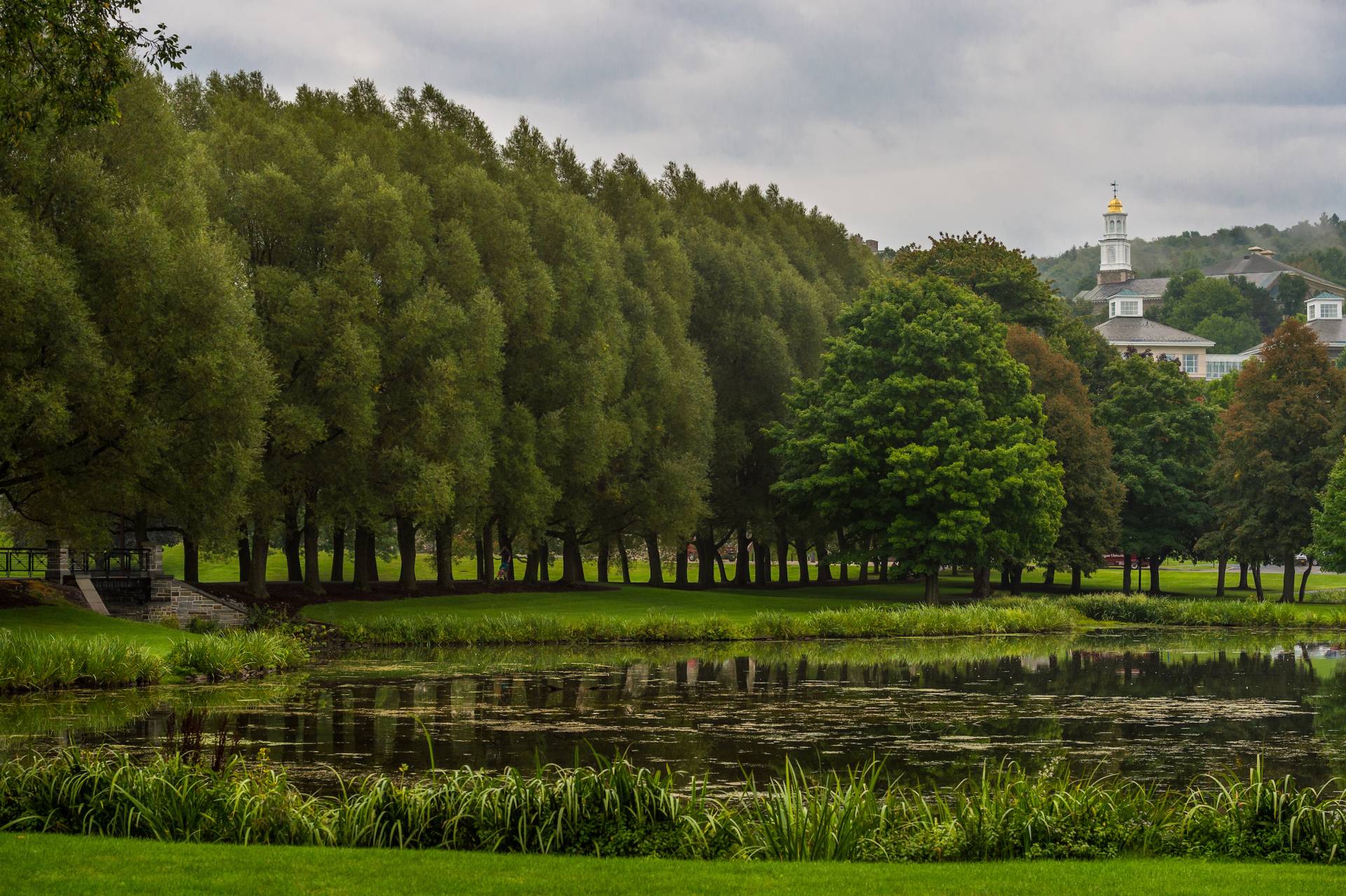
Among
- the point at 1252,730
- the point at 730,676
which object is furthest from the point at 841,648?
the point at 1252,730

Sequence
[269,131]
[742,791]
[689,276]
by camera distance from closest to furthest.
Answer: [742,791] < [269,131] < [689,276]

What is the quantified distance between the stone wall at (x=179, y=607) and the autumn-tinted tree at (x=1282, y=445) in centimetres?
4662

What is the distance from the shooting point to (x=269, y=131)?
50.3 m

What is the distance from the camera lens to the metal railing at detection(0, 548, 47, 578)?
4478cm

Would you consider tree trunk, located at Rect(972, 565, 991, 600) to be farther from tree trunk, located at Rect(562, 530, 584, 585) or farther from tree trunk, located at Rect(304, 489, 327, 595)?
tree trunk, located at Rect(304, 489, 327, 595)

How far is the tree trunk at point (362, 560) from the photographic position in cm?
5391

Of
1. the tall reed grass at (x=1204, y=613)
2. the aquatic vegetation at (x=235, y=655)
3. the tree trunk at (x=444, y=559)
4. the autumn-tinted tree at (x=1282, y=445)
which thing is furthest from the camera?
the autumn-tinted tree at (x=1282, y=445)

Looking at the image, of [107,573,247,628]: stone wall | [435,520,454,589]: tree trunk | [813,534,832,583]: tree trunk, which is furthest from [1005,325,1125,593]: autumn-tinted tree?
[107,573,247,628]: stone wall

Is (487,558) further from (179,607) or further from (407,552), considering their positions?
(179,607)

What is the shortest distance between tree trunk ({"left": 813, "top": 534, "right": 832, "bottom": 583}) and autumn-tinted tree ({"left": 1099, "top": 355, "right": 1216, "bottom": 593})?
1552 centimetres

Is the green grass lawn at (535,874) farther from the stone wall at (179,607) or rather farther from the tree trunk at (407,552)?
the tree trunk at (407,552)

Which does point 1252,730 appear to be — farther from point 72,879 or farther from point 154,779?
point 72,879

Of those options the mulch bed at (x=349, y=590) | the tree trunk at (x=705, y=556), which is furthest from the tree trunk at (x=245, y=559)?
the tree trunk at (x=705, y=556)

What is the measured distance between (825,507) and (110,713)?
39428 millimetres
